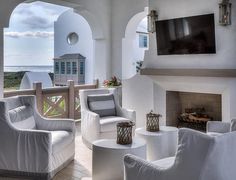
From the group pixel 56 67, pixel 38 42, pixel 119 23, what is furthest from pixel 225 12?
pixel 38 42

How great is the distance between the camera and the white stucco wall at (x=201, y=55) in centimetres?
445

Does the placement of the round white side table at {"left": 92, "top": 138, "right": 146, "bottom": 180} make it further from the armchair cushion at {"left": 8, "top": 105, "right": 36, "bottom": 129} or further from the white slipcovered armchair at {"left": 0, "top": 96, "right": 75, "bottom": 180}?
the armchair cushion at {"left": 8, "top": 105, "right": 36, "bottom": 129}

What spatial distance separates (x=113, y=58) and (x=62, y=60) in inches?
160

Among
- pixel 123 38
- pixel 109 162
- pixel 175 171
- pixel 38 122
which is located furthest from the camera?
pixel 123 38

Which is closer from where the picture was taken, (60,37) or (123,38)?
(123,38)

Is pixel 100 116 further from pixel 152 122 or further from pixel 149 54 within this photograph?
pixel 149 54

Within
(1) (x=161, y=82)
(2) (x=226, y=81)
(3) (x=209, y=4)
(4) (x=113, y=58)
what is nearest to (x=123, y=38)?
(4) (x=113, y=58)

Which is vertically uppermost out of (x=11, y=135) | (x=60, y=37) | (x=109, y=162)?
(x=60, y=37)

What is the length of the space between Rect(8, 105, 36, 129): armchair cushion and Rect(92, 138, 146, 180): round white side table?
1166 millimetres

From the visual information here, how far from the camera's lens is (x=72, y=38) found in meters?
11.1

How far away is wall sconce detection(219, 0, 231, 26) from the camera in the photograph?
438 centimetres

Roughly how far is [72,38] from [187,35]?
6.97 m

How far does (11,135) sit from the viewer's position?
3412 millimetres

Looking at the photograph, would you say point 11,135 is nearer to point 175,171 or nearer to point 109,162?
point 109,162
